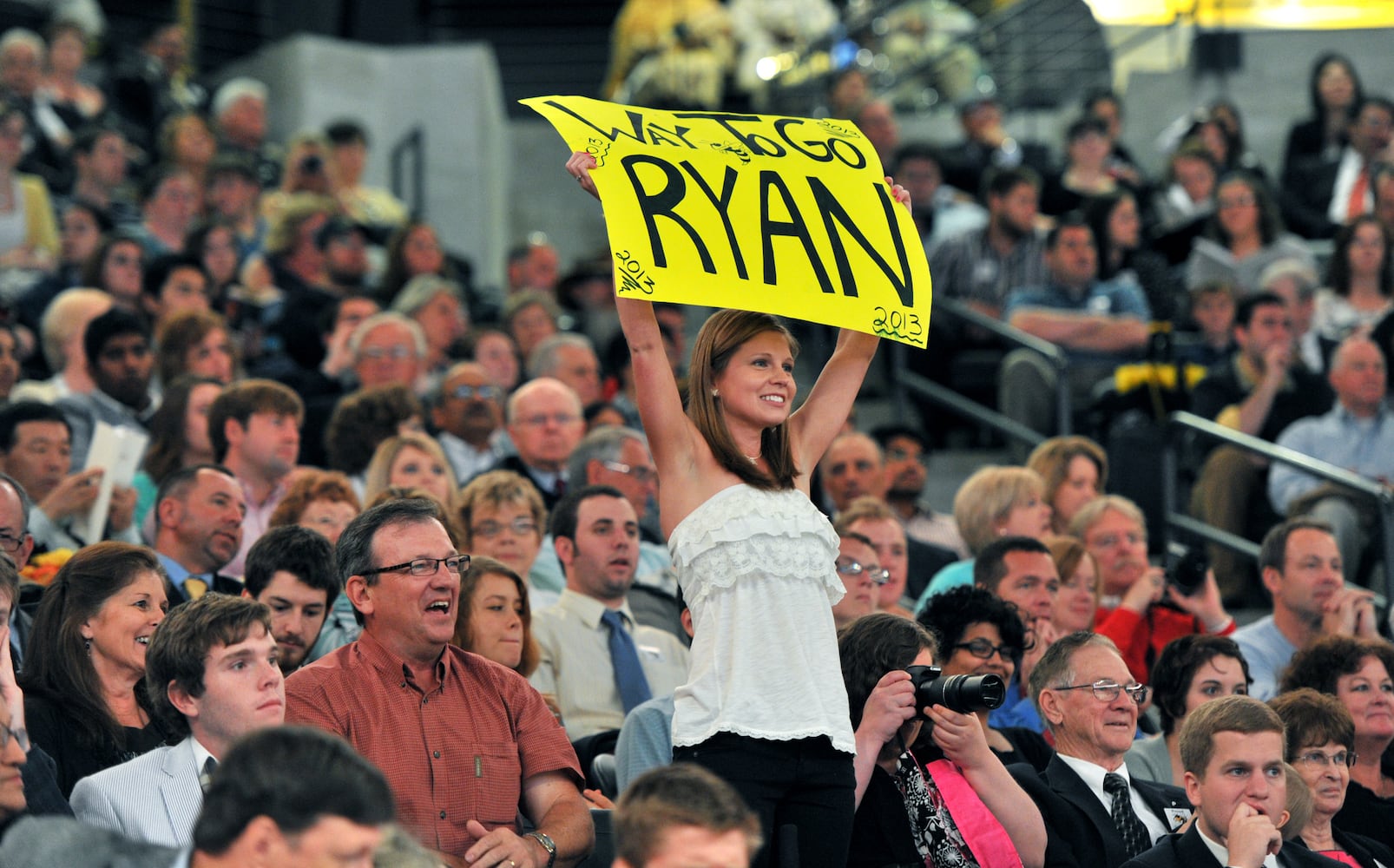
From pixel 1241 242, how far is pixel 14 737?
9.30m

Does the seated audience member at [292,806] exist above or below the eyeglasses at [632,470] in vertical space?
above

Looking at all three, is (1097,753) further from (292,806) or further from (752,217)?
(292,806)

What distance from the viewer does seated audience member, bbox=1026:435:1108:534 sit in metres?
A: 8.32

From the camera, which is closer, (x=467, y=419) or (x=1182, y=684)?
(x=1182, y=684)

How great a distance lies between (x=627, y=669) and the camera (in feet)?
20.5

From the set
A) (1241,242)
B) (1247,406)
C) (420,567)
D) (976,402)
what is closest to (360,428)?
(420,567)

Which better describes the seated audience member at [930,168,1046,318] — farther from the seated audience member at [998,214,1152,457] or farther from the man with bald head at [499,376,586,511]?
the man with bald head at [499,376,586,511]

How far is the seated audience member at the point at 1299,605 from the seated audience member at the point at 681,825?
4246mm

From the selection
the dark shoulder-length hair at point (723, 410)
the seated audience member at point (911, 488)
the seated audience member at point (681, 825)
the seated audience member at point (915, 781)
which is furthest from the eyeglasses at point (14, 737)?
the seated audience member at point (911, 488)

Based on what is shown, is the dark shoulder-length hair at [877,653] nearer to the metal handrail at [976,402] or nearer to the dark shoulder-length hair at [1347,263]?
the metal handrail at [976,402]

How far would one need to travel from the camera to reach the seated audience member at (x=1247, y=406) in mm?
9227

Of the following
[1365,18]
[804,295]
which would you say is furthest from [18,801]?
[1365,18]

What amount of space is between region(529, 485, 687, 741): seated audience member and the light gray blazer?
74.8 inches

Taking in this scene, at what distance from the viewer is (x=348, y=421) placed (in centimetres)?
775
